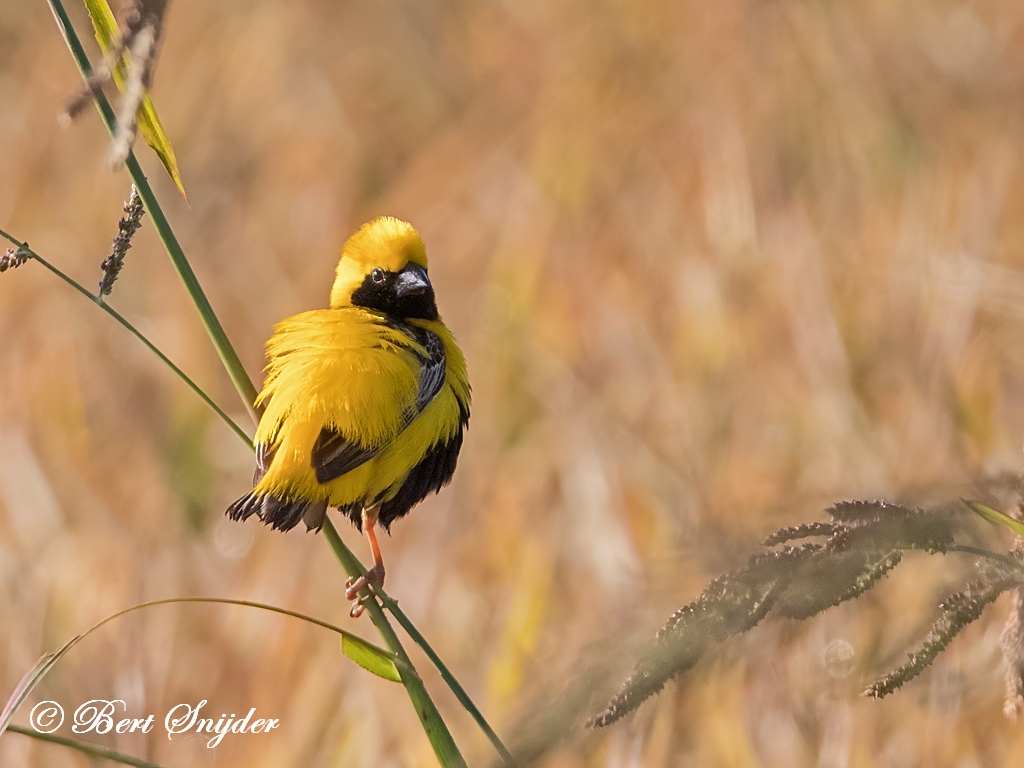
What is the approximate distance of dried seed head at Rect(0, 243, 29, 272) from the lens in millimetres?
1245

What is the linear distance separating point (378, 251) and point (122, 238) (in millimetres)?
1533

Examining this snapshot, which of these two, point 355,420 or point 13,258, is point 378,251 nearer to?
point 355,420

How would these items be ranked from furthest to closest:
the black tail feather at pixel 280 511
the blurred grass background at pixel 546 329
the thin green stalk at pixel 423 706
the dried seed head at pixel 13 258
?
1. the blurred grass background at pixel 546 329
2. the black tail feather at pixel 280 511
3. the thin green stalk at pixel 423 706
4. the dried seed head at pixel 13 258

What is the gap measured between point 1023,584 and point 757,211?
3.38m

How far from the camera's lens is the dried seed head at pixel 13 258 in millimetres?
1245

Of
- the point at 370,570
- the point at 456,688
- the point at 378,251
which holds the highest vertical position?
the point at 378,251

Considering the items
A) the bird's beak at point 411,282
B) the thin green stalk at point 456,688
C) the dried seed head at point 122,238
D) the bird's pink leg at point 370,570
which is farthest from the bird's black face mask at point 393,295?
the dried seed head at point 122,238

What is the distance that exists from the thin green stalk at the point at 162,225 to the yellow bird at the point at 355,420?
38 centimetres

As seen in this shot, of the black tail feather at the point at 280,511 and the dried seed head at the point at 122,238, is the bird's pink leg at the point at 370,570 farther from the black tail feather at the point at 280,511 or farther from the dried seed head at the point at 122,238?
the dried seed head at the point at 122,238

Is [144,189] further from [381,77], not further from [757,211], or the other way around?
[381,77]

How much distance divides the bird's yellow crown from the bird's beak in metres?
0.03

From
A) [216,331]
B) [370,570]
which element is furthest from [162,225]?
[370,570]

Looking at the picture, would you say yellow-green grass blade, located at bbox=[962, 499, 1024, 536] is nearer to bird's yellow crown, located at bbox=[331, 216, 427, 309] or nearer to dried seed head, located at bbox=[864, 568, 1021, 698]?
dried seed head, located at bbox=[864, 568, 1021, 698]

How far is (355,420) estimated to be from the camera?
2092 millimetres
